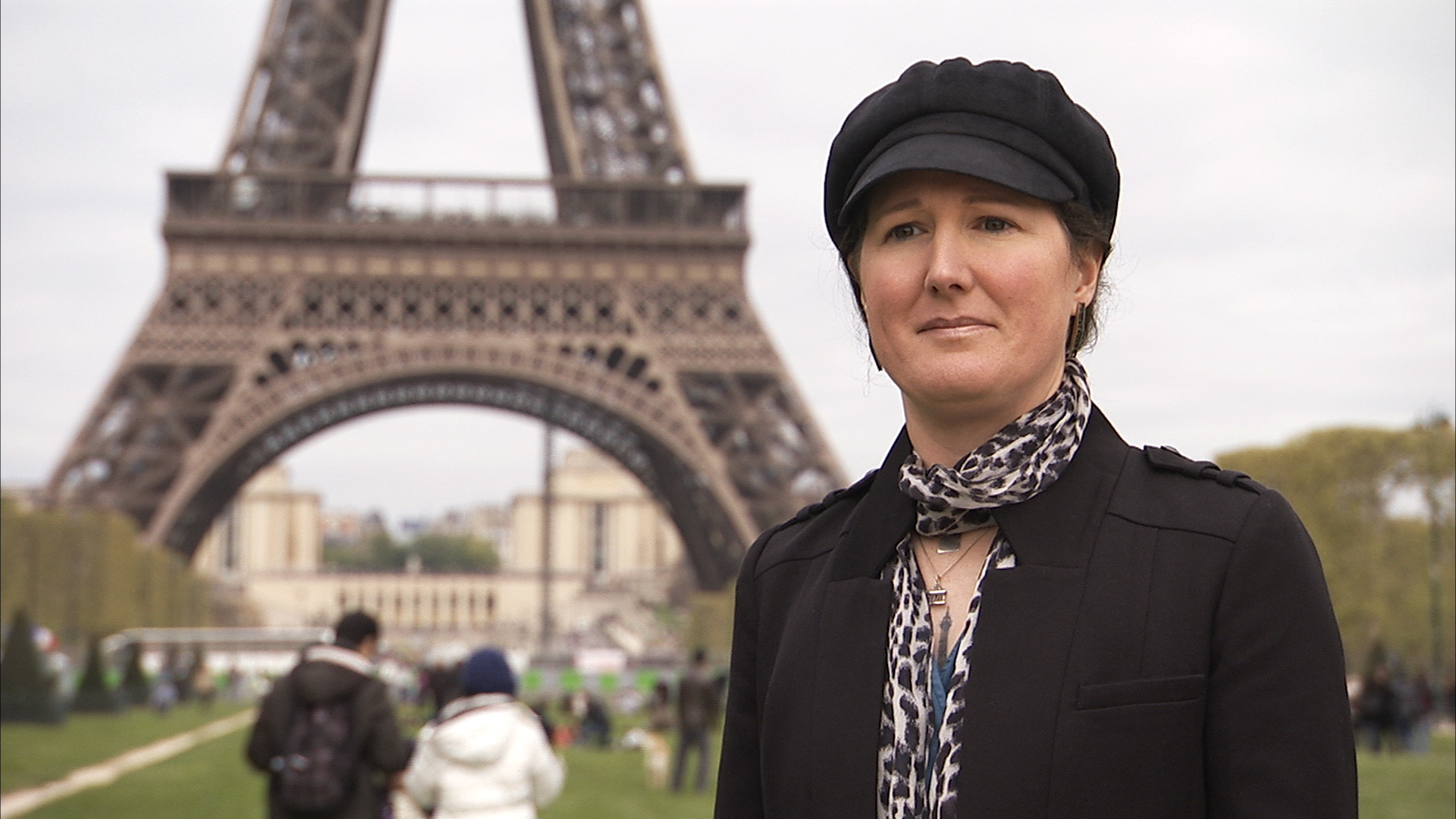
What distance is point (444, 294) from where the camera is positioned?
3578cm

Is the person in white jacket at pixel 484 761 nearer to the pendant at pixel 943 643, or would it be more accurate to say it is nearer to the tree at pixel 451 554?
the pendant at pixel 943 643

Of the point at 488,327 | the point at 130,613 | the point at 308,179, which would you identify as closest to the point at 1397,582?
the point at 488,327

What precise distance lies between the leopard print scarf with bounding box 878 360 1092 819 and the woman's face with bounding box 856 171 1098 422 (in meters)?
0.05

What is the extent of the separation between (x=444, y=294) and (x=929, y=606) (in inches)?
1353

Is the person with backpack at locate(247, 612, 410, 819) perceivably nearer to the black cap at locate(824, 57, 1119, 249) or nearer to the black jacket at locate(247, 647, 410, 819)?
the black jacket at locate(247, 647, 410, 819)

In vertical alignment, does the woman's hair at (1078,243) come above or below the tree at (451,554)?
below

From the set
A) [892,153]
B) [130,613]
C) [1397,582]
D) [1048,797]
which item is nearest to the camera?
[1048,797]

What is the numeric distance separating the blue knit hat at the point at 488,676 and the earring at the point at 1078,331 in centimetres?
470

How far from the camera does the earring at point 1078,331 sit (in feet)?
7.07

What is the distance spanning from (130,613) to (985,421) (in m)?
39.5

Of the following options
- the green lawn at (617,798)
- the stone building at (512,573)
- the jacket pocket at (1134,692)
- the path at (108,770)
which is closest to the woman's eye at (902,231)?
the jacket pocket at (1134,692)

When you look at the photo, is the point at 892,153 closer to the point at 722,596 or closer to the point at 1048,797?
the point at 1048,797

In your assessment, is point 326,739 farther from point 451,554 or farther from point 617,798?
point 451,554

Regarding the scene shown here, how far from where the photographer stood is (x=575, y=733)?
27891 millimetres
